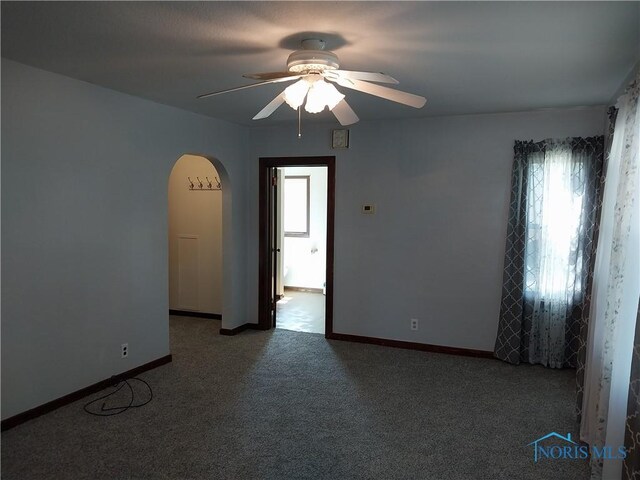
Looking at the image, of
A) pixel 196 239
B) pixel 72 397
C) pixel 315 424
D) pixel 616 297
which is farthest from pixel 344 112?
pixel 196 239

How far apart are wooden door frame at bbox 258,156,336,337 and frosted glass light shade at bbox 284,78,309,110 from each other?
8.17 ft

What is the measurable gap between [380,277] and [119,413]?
2.73 metres

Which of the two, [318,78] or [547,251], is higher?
[318,78]

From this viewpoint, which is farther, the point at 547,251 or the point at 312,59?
the point at 547,251

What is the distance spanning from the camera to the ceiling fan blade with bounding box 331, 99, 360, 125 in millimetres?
2645

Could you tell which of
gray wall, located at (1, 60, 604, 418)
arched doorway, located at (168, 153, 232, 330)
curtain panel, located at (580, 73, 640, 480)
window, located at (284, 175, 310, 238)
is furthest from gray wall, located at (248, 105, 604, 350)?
window, located at (284, 175, 310, 238)

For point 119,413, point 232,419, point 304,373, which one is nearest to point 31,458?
point 119,413

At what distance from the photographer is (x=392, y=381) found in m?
3.81

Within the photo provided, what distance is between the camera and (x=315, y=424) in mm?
3045

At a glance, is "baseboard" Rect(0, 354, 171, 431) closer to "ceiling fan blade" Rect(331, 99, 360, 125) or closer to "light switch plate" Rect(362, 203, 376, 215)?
"light switch plate" Rect(362, 203, 376, 215)

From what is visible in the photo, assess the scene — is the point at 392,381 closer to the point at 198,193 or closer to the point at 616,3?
Answer: the point at 616,3

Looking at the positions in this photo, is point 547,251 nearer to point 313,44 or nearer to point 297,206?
point 313,44

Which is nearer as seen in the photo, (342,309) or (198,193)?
(342,309)

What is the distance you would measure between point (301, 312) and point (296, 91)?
4.27 metres
